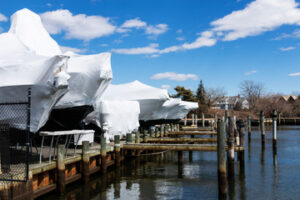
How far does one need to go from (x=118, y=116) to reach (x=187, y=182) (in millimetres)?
6688

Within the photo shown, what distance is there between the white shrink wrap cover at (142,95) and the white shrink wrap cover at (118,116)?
3.75m

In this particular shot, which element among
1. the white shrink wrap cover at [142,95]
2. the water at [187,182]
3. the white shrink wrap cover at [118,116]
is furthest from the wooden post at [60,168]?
the white shrink wrap cover at [142,95]

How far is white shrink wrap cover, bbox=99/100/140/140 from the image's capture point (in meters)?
18.0

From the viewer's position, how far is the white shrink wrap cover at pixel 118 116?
1795 centimetres

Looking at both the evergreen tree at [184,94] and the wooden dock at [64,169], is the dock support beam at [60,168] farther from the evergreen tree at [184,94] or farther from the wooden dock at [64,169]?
the evergreen tree at [184,94]

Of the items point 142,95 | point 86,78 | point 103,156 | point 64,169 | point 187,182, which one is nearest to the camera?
point 64,169

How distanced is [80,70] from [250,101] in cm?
8312

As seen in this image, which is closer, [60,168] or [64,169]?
[60,168]

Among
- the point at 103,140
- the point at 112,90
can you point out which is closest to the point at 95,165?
the point at 103,140

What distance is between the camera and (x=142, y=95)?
26062mm

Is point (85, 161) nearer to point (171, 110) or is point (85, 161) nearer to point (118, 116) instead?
point (118, 116)

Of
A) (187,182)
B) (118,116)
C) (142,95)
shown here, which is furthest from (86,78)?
(142,95)

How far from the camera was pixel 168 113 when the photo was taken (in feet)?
109

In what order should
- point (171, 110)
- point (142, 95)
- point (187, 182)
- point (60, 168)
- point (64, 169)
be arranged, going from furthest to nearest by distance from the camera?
point (171, 110), point (142, 95), point (187, 182), point (64, 169), point (60, 168)
